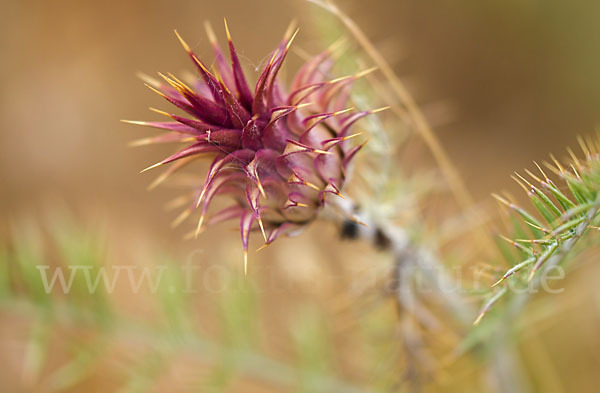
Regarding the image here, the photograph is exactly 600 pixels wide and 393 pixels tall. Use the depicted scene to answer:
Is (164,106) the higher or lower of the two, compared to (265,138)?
higher

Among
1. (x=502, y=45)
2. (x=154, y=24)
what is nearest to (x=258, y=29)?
(x=154, y=24)

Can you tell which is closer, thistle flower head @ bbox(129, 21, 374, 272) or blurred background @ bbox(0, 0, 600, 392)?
thistle flower head @ bbox(129, 21, 374, 272)

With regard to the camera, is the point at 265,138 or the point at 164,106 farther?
the point at 164,106

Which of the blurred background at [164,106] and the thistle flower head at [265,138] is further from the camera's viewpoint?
the blurred background at [164,106]
